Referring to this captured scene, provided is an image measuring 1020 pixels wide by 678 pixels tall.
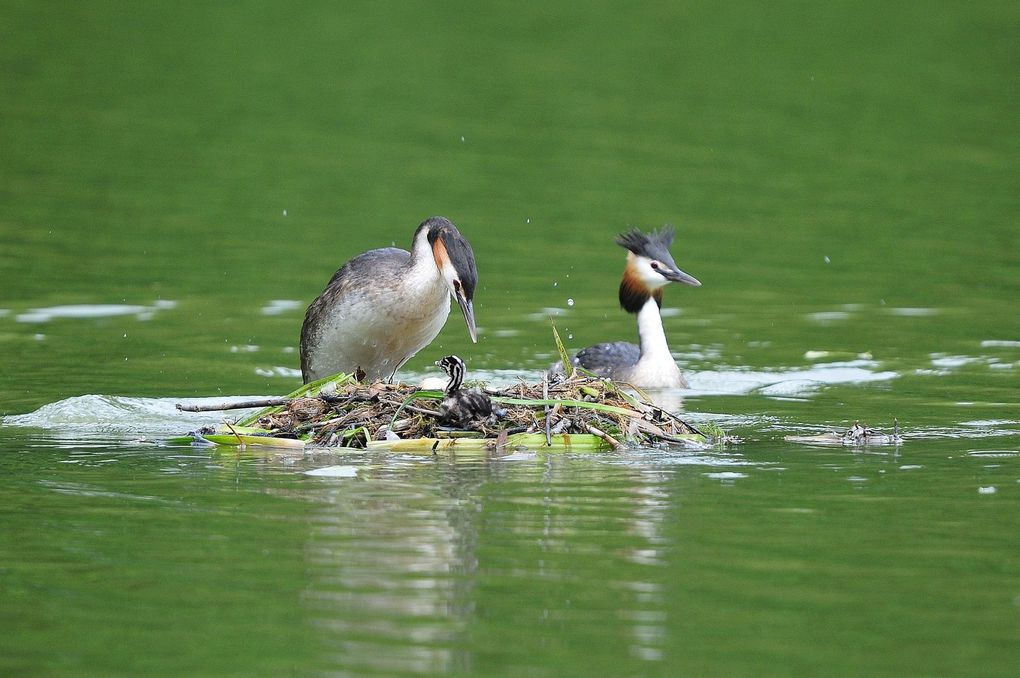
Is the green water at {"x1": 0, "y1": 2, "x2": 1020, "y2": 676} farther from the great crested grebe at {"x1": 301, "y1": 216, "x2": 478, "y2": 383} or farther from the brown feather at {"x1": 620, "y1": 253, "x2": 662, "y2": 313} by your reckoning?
the great crested grebe at {"x1": 301, "y1": 216, "x2": 478, "y2": 383}

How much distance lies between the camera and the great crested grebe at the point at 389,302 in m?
11.0

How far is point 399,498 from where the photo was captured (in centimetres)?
858

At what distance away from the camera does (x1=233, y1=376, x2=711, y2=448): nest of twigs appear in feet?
33.0

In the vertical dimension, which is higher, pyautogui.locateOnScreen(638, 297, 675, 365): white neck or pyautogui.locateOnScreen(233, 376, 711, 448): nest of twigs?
pyautogui.locateOnScreen(638, 297, 675, 365): white neck

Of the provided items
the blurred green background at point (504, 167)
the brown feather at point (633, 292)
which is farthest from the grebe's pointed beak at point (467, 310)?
the brown feather at point (633, 292)

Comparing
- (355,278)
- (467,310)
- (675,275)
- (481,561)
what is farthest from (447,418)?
(675,275)

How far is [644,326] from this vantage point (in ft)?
50.1

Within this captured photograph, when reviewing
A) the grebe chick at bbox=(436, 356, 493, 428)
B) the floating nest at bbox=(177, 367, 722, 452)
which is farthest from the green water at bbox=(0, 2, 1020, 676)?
the grebe chick at bbox=(436, 356, 493, 428)

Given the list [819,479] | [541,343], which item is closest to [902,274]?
[541,343]

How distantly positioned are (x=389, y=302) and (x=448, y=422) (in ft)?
4.54

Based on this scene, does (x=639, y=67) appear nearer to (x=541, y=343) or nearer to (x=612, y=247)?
(x=612, y=247)

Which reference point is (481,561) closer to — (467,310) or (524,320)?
(467,310)

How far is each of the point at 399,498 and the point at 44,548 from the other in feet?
5.72

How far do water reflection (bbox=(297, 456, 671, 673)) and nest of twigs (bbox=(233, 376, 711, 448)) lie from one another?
47 cm
